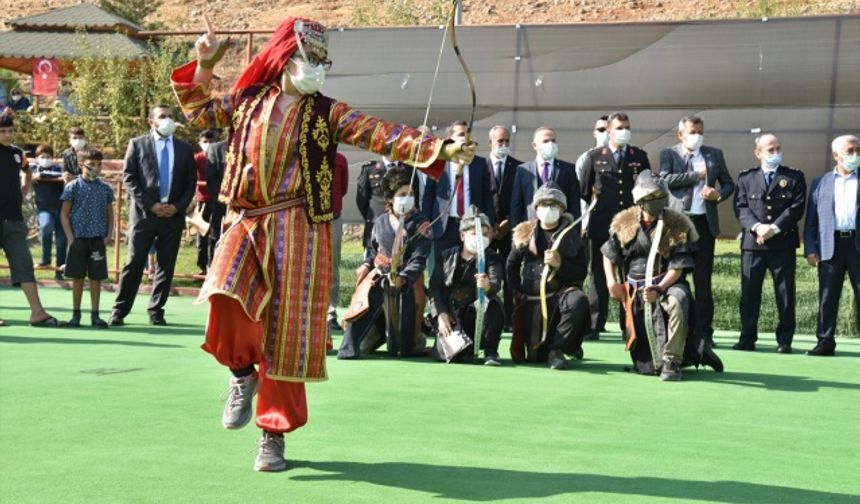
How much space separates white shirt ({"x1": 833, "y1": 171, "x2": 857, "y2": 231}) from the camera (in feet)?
39.9

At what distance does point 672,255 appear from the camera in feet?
33.2

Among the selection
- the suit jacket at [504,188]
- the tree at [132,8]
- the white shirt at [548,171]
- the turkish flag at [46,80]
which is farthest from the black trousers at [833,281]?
the tree at [132,8]

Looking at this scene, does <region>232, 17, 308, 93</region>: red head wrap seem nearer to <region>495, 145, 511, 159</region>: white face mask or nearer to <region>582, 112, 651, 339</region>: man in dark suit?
<region>495, 145, 511, 159</region>: white face mask

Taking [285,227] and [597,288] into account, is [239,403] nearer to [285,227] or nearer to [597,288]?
[285,227]

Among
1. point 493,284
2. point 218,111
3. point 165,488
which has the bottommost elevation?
point 165,488

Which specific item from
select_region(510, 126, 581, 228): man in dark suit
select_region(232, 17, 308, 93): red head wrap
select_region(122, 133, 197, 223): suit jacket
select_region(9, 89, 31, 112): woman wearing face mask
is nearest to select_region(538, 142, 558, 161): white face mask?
select_region(510, 126, 581, 228): man in dark suit

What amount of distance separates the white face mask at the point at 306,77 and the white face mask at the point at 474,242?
185 inches

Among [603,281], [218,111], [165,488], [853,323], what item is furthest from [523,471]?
[853,323]

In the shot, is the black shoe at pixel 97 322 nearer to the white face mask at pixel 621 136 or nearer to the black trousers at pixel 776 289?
the white face mask at pixel 621 136

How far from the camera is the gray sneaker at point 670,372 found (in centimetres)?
982

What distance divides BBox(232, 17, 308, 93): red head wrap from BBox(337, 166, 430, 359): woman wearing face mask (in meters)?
4.58

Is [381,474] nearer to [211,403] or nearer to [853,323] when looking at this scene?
[211,403]

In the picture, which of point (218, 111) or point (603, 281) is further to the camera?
point (603, 281)

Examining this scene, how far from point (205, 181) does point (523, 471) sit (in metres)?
9.15
